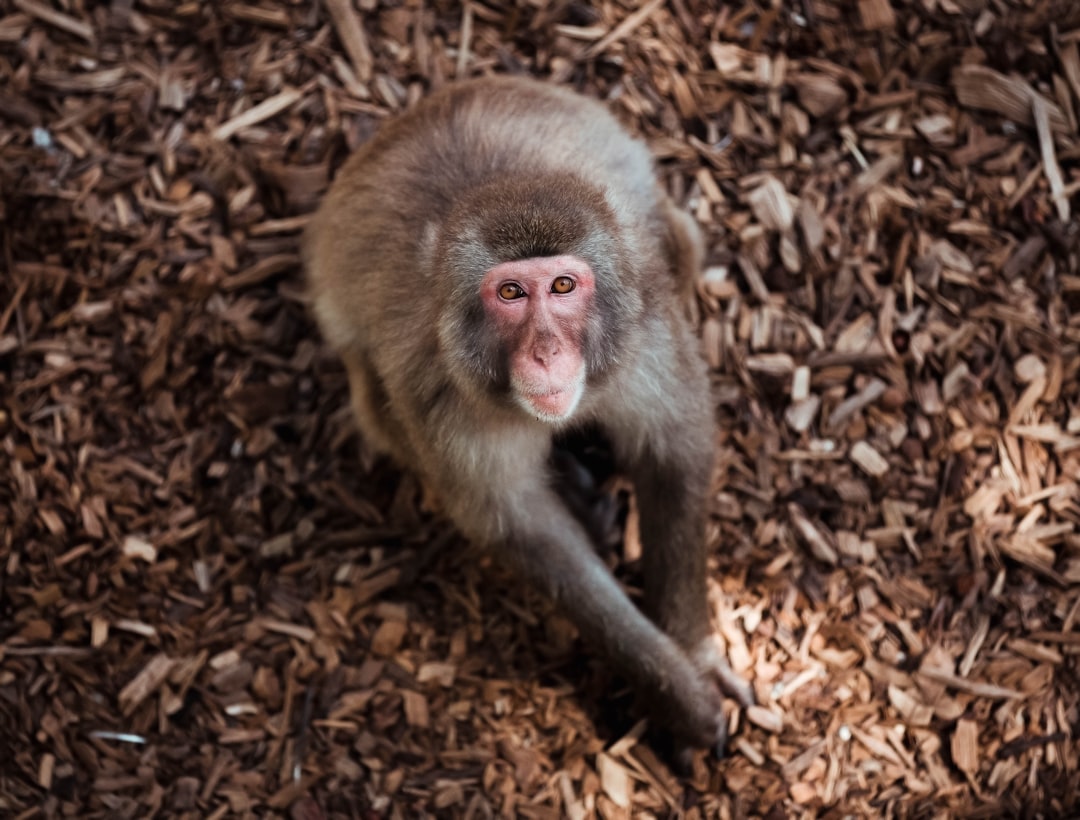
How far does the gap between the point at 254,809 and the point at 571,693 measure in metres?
1.38

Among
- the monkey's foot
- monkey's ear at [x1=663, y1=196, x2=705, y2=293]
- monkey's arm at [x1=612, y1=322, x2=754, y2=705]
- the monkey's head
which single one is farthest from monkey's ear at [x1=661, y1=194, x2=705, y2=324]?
the monkey's foot

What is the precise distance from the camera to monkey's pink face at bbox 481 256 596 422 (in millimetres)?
3736

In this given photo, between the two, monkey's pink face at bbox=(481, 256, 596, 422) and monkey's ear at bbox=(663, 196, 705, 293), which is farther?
monkey's ear at bbox=(663, 196, 705, 293)

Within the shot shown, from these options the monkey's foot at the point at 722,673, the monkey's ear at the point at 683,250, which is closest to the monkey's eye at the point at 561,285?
the monkey's ear at the point at 683,250

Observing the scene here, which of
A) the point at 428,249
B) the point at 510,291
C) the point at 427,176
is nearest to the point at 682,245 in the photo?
the point at 427,176

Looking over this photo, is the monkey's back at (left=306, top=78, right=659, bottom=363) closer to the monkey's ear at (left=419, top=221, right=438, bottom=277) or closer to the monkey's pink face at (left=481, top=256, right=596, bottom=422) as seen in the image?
the monkey's ear at (left=419, top=221, right=438, bottom=277)

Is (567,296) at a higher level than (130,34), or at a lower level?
higher

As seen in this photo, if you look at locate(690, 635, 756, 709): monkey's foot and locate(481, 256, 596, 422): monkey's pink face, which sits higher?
locate(481, 256, 596, 422): monkey's pink face

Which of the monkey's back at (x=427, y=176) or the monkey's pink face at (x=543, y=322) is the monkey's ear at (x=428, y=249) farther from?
the monkey's pink face at (x=543, y=322)

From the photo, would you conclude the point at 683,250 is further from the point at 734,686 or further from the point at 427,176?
the point at 734,686

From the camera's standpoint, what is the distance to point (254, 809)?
4789mm

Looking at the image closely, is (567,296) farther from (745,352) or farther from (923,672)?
(923,672)

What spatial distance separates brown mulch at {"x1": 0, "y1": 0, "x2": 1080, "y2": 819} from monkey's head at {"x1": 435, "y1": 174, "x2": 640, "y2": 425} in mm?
1452

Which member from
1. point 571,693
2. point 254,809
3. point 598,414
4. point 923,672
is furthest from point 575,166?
point 254,809
